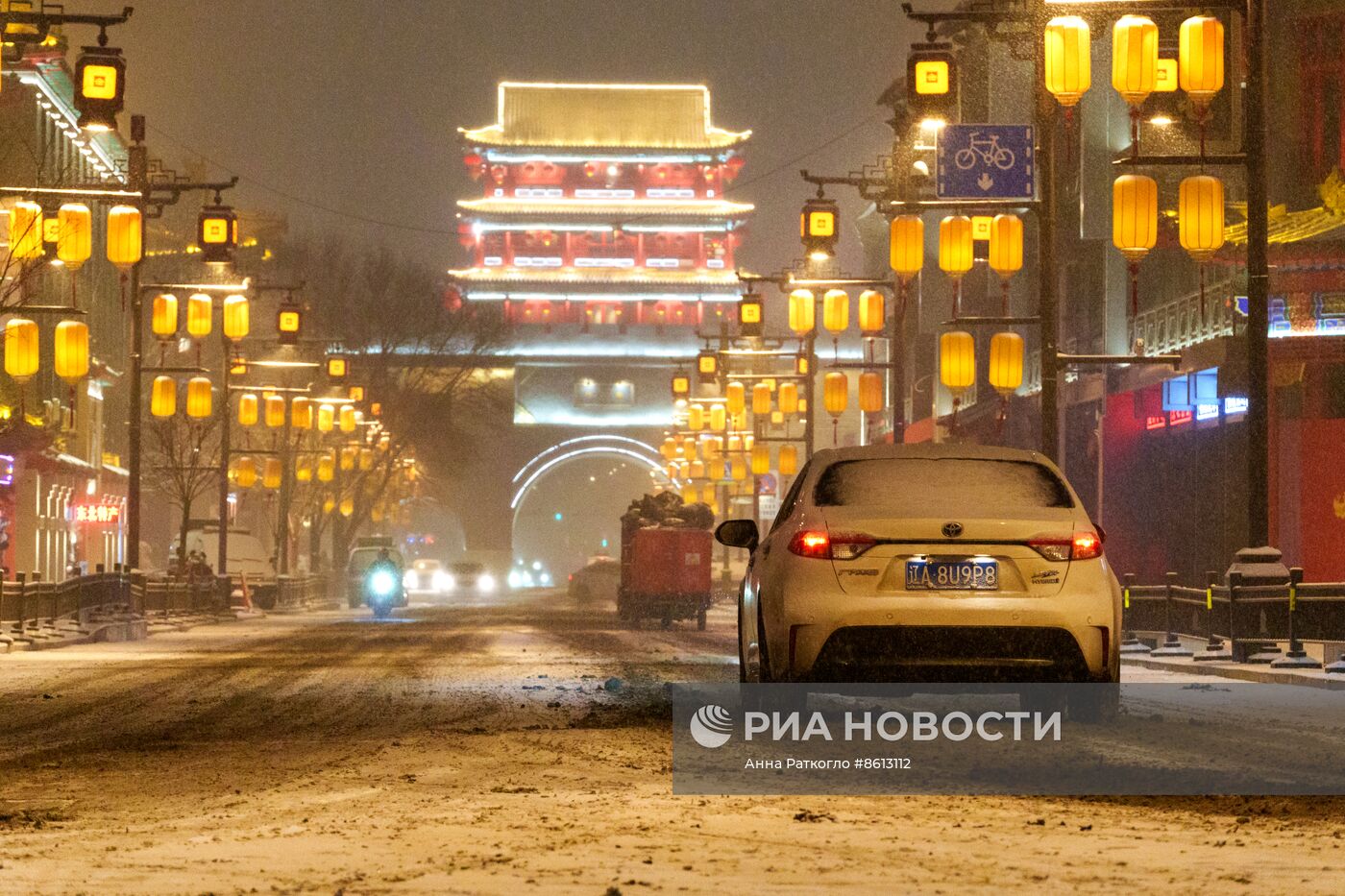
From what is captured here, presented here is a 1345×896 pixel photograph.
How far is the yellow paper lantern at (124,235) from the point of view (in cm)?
3062

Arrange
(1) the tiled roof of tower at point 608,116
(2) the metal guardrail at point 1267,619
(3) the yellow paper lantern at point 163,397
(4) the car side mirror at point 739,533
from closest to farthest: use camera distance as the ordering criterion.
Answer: (4) the car side mirror at point 739,533 < (2) the metal guardrail at point 1267,619 < (3) the yellow paper lantern at point 163,397 < (1) the tiled roof of tower at point 608,116

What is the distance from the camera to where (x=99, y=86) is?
26.3 m

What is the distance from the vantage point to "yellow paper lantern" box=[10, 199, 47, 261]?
94.7ft

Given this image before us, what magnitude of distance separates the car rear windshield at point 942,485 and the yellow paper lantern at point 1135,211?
526 inches

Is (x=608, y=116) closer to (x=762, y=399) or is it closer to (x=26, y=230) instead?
(x=762, y=399)

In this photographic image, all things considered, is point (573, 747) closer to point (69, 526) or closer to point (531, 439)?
point (69, 526)

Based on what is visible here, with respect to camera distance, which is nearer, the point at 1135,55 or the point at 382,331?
the point at 1135,55

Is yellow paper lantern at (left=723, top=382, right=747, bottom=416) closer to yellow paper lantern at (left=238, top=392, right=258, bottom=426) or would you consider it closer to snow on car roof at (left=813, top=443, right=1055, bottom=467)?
yellow paper lantern at (left=238, top=392, right=258, bottom=426)

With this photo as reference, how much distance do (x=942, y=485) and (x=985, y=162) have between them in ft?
45.3

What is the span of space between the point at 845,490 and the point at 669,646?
1724 centimetres

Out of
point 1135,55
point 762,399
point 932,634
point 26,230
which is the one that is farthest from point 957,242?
point 762,399

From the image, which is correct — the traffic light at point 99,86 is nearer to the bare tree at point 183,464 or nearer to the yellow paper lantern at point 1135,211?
the yellow paper lantern at point 1135,211

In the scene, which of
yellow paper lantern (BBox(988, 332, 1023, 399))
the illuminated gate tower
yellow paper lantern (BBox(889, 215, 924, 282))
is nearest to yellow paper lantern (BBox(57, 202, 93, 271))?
yellow paper lantern (BBox(889, 215, 924, 282))

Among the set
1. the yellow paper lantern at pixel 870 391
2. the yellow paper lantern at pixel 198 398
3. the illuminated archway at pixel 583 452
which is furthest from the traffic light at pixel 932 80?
the illuminated archway at pixel 583 452
